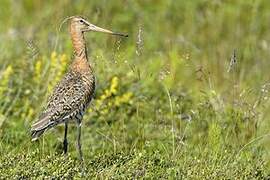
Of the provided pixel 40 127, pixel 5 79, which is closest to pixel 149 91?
pixel 5 79

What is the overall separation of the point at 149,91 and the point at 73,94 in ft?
6.63

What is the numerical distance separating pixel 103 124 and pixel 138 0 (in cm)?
387

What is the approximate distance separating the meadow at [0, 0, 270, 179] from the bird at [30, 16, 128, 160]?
0.67 feet

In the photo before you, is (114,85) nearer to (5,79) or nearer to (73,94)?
(5,79)

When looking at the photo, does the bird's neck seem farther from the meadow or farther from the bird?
the meadow

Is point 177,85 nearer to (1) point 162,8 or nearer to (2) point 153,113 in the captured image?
(2) point 153,113

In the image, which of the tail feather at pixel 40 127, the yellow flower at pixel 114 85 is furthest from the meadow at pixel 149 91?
the tail feather at pixel 40 127

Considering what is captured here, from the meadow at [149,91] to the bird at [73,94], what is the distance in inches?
8.0

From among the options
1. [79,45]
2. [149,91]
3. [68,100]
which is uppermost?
[79,45]

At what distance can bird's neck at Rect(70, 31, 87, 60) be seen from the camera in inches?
330

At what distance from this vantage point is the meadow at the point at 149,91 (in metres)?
7.71

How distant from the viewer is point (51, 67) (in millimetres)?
9773

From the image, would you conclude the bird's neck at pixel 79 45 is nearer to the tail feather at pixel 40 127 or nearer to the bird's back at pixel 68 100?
the bird's back at pixel 68 100

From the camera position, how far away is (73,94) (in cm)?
800
